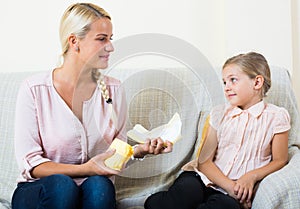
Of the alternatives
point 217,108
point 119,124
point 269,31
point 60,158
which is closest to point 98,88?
point 119,124

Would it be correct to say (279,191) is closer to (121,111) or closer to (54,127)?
(121,111)

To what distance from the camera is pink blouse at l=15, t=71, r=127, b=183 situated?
1556mm

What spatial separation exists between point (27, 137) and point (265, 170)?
78cm

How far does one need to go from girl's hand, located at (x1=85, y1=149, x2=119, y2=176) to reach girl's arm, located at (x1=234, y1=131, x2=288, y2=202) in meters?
0.40

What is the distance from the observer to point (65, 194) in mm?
1444

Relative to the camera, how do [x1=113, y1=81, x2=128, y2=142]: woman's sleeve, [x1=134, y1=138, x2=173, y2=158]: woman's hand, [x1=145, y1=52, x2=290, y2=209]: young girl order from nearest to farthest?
1. [x1=134, y1=138, x2=173, y2=158]: woman's hand
2. [x1=113, y1=81, x2=128, y2=142]: woman's sleeve
3. [x1=145, y1=52, x2=290, y2=209]: young girl

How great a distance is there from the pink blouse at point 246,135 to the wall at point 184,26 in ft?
1.53

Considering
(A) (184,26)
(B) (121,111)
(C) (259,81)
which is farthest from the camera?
(A) (184,26)

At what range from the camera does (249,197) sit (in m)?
1.57

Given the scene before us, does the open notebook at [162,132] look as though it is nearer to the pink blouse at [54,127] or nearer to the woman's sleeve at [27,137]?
the pink blouse at [54,127]

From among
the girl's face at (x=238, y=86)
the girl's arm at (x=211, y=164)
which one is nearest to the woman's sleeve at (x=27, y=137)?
the girl's arm at (x=211, y=164)

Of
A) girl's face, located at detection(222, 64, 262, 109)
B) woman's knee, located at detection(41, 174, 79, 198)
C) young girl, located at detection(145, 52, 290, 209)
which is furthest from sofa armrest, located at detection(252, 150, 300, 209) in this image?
woman's knee, located at detection(41, 174, 79, 198)

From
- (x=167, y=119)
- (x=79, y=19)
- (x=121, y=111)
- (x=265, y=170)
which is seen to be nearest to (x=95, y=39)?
(x=79, y=19)

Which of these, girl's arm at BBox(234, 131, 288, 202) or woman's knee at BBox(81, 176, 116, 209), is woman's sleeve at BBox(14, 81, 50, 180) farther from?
girl's arm at BBox(234, 131, 288, 202)
